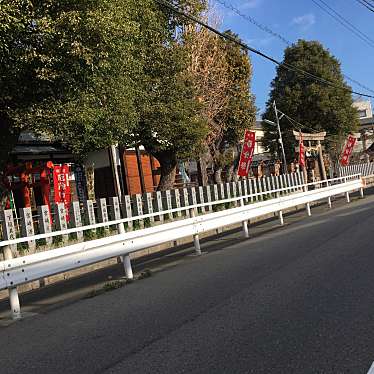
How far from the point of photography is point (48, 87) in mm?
10078

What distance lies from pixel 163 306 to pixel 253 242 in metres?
5.57

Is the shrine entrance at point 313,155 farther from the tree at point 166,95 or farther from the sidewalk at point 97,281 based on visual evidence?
the sidewalk at point 97,281

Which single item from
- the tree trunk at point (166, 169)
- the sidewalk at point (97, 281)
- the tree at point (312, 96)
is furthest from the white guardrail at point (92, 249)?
the tree at point (312, 96)

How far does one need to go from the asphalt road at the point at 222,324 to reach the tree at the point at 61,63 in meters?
4.27

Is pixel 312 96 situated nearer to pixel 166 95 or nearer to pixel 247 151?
pixel 247 151

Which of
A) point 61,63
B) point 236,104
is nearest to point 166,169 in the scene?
point 236,104

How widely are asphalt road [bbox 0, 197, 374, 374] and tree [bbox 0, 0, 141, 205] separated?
4.27 m

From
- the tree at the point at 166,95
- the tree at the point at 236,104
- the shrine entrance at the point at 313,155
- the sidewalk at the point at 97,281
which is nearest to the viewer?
the sidewalk at the point at 97,281

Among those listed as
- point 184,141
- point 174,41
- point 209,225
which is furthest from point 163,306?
point 174,41

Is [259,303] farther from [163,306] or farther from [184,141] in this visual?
[184,141]

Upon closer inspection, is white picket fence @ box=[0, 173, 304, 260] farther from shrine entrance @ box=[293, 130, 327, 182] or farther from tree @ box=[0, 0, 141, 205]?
shrine entrance @ box=[293, 130, 327, 182]

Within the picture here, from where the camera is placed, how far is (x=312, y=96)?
38.3 metres

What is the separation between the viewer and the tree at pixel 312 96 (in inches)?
1490

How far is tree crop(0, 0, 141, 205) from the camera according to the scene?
8695 millimetres
